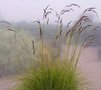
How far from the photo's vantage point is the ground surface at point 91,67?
2.32 metres

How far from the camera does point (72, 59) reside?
1925 millimetres

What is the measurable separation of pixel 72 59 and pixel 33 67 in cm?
27

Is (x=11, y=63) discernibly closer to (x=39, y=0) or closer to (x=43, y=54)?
(x=43, y=54)

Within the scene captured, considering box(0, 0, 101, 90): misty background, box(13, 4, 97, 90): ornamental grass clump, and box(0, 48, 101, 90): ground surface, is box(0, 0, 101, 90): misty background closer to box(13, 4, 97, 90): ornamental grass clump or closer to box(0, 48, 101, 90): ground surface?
box(0, 48, 101, 90): ground surface

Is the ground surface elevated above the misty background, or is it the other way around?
the misty background

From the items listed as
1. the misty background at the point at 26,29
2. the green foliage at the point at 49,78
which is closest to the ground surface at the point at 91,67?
the misty background at the point at 26,29

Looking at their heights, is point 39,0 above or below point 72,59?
above

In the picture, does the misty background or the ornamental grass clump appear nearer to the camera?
the ornamental grass clump

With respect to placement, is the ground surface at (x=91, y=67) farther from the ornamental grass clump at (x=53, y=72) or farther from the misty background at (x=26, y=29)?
the ornamental grass clump at (x=53, y=72)

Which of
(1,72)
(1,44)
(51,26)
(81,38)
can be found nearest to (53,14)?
(51,26)

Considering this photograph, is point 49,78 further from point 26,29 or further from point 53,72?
point 26,29

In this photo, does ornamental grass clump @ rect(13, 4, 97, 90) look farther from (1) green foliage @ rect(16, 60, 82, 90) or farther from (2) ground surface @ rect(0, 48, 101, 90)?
(2) ground surface @ rect(0, 48, 101, 90)

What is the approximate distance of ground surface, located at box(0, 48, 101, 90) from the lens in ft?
7.63

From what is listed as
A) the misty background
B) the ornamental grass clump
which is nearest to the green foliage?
the ornamental grass clump
